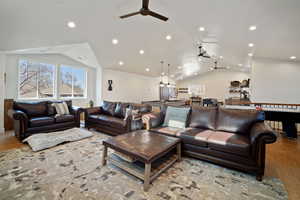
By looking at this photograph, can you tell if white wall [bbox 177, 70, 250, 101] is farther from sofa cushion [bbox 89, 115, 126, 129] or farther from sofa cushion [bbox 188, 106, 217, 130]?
sofa cushion [bbox 89, 115, 126, 129]

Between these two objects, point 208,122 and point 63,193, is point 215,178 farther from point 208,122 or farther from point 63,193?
point 63,193

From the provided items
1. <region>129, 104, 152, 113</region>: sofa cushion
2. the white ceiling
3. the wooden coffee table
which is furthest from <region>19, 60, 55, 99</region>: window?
the wooden coffee table

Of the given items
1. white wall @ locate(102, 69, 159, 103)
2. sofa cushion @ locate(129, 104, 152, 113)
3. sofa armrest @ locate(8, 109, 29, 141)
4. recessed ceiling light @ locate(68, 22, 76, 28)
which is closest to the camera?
sofa armrest @ locate(8, 109, 29, 141)

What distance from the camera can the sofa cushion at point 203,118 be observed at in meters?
3.04

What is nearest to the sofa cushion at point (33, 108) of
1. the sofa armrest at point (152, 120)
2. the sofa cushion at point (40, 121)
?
the sofa cushion at point (40, 121)

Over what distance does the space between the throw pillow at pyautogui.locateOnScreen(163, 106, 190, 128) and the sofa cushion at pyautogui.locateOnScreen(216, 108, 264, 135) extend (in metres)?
0.70

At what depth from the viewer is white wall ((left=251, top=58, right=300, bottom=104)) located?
17.8 feet

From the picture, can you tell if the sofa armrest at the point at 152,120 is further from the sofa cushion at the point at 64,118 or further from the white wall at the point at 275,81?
the white wall at the point at 275,81

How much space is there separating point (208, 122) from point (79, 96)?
5.86 metres

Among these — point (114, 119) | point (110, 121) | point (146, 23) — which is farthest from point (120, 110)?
point (146, 23)

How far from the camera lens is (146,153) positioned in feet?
6.24

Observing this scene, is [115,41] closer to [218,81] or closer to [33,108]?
[33,108]

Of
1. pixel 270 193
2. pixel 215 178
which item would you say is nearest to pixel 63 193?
pixel 215 178

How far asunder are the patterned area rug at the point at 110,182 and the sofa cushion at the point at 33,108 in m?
1.65
